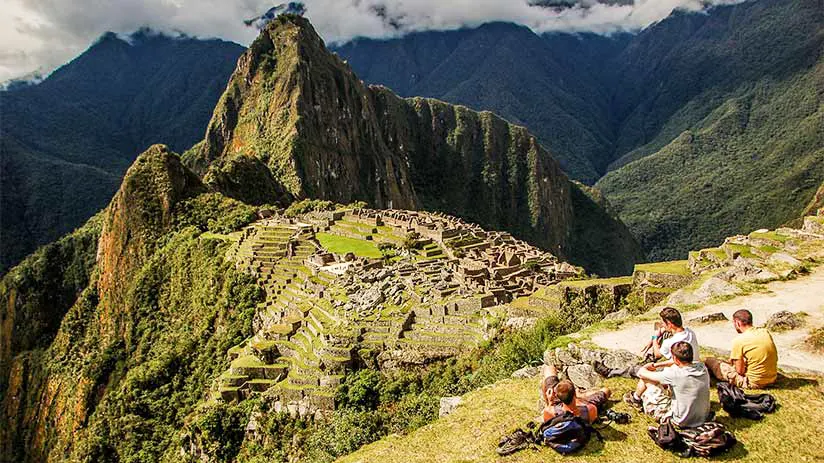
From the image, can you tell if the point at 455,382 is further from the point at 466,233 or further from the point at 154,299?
the point at 154,299

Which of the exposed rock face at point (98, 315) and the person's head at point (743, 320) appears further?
the exposed rock face at point (98, 315)

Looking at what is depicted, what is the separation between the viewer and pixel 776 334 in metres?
12.0

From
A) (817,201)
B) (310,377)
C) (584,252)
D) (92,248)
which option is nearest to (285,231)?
(310,377)

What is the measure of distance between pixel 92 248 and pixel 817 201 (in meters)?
146

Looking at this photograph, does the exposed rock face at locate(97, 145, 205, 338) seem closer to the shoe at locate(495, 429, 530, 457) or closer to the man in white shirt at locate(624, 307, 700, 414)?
the shoe at locate(495, 429, 530, 457)

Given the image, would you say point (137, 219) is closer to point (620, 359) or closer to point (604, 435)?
point (620, 359)

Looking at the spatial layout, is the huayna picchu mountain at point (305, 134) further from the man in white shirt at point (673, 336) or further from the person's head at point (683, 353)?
the person's head at point (683, 353)

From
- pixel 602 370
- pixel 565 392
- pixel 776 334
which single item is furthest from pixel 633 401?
pixel 776 334

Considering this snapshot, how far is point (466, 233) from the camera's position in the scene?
184ft

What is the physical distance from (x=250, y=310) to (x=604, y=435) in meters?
34.5

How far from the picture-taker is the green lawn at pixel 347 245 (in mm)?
46953

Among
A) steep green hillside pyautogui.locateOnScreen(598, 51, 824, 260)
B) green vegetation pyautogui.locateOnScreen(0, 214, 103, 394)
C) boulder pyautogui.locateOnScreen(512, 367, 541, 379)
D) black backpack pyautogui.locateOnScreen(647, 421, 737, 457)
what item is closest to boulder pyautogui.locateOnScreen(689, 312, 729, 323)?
boulder pyautogui.locateOnScreen(512, 367, 541, 379)

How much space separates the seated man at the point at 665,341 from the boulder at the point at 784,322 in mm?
3248

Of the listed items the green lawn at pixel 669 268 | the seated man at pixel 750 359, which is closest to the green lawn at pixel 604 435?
the seated man at pixel 750 359
